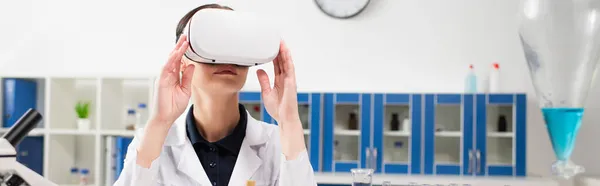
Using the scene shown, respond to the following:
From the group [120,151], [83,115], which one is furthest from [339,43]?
[83,115]

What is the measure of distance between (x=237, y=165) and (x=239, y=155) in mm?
22

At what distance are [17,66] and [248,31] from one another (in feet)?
9.58

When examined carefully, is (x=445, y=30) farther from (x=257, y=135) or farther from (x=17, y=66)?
(x=17, y=66)

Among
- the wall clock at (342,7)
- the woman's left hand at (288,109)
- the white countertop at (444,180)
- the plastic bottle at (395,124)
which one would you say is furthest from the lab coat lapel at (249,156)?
the wall clock at (342,7)

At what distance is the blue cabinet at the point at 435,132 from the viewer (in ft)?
9.30

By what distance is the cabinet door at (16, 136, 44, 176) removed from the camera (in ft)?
9.91

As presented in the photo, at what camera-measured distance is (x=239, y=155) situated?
110cm

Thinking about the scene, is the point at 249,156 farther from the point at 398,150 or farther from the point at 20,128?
the point at 398,150

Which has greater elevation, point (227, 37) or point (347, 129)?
point (227, 37)

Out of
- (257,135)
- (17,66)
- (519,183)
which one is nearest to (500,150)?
(519,183)

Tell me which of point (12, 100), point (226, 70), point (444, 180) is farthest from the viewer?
point (12, 100)

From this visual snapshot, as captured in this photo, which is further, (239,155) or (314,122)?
(314,122)

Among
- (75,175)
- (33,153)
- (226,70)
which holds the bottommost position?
(75,175)

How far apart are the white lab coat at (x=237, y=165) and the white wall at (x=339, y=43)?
2016 millimetres
